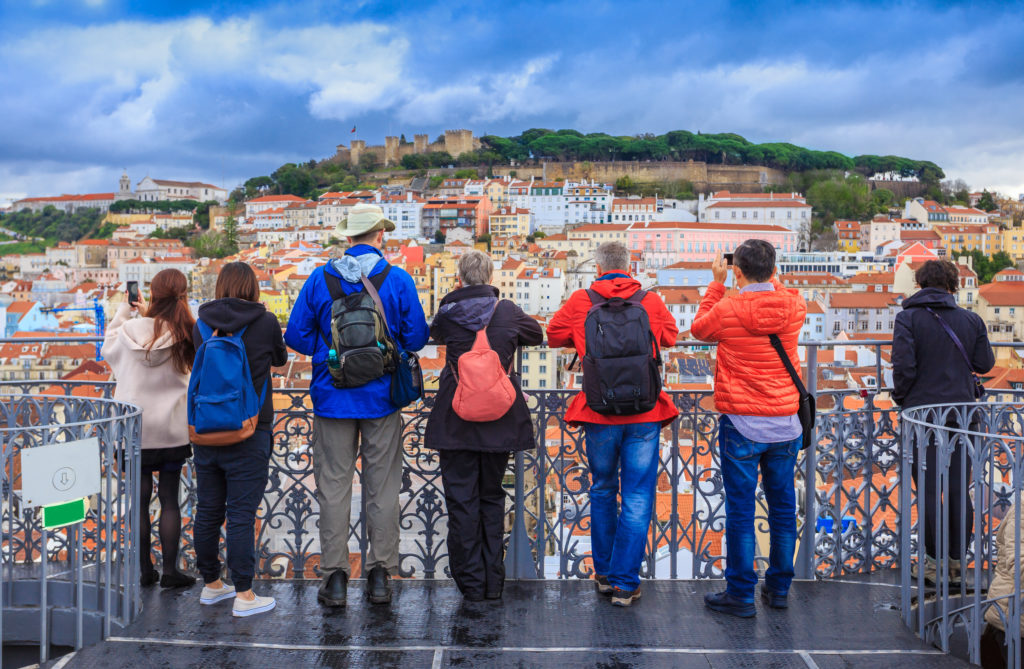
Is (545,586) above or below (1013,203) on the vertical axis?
below

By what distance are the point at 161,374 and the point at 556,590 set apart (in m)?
1.50

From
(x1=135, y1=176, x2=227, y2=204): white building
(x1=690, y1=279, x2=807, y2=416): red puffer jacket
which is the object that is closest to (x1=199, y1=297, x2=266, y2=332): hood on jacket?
(x1=690, y1=279, x2=807, y2=416): red puffer jacket

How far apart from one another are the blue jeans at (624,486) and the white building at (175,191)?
121985 mm

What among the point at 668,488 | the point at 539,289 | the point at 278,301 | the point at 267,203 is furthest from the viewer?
the point at 267,203

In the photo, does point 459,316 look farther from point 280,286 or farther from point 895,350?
point 280,286

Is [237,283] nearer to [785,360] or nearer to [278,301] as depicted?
[785,360]

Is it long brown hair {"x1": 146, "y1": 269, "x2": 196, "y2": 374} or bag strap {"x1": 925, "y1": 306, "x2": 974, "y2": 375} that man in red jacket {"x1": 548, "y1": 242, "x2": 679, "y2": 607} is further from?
long brown hair {"x1": 146, "y1": 269, "x2": 196, "y2": 374}

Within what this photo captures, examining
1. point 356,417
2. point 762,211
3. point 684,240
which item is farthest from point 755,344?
point 762,211

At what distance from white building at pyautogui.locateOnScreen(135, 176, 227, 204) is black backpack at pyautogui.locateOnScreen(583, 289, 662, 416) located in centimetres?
12204

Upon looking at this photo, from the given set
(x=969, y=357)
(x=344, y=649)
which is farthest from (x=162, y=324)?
(x=969, y=357)

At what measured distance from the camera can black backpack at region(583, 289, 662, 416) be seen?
2.65 metres

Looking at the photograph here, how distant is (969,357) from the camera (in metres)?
3.04

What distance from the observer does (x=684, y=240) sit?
2849 inches

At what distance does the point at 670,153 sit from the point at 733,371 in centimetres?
9957
